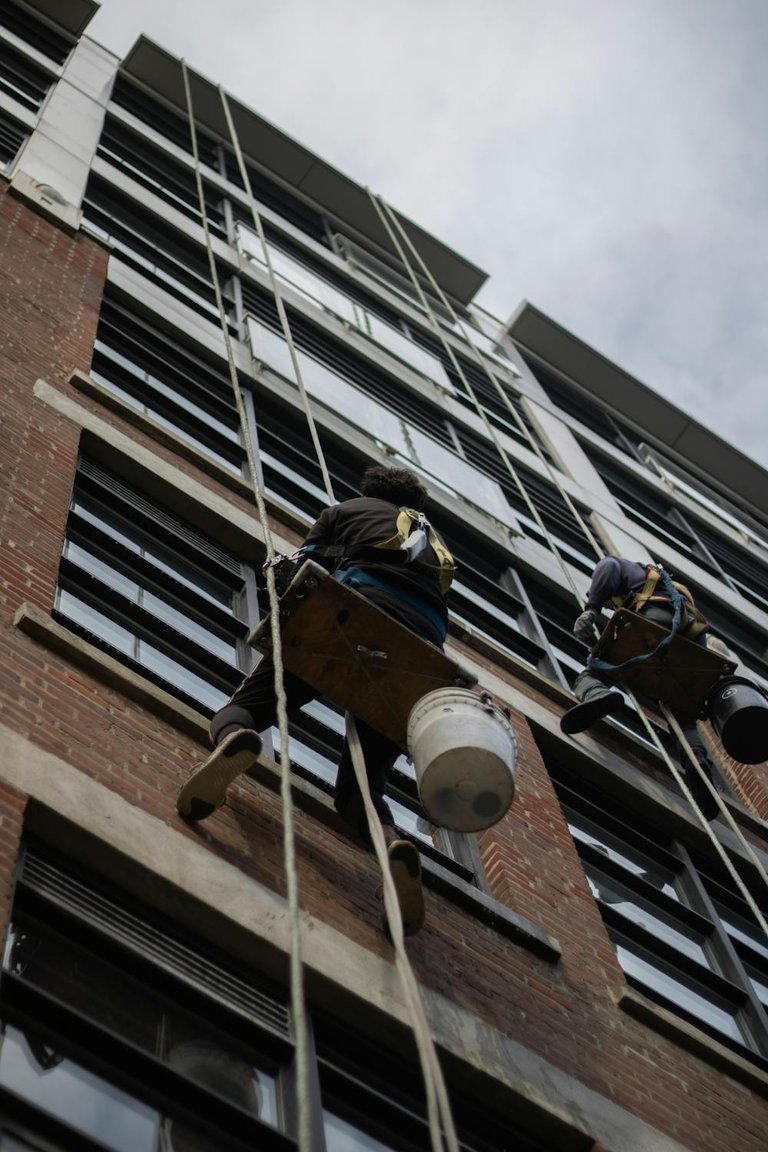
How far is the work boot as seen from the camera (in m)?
6.78

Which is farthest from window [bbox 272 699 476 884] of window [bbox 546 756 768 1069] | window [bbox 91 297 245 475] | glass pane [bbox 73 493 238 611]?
window [bbox 91 297 245 475]

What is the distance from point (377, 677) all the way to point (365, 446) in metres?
8.03

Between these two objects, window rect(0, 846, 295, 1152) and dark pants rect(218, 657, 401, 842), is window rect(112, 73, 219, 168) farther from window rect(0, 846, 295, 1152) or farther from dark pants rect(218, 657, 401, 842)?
window rect(0, 846, 295, 1152)

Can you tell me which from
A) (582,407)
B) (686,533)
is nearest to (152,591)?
(686,533)

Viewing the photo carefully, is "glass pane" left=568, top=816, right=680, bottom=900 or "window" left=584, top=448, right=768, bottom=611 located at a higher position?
"window" left=584, top=448, right=768, bottom=611

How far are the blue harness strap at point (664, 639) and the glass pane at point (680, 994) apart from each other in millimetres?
2496

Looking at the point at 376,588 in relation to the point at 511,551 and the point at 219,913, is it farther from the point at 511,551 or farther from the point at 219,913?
the point at 511,551

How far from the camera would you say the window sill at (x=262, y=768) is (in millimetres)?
7484

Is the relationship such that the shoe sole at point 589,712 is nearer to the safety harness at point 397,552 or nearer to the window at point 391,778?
the window at point 391,778

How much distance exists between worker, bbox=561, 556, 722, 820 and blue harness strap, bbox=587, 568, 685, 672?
0.04 ft

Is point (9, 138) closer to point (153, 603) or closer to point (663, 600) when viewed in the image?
point (153, 603)

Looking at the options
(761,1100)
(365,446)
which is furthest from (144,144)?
(761,1100)

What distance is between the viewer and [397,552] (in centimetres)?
799

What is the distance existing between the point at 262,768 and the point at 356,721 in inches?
23.2
